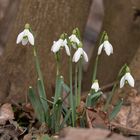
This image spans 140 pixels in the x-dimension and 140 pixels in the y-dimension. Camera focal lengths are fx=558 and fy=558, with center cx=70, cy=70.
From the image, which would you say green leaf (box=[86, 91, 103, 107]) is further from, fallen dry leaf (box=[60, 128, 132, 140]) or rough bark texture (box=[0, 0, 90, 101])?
rough bark texture (box=[0, 0, 90, 101])

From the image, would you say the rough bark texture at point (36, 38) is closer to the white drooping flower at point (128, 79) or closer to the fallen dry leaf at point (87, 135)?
the white drooping flower at point (128, 79)


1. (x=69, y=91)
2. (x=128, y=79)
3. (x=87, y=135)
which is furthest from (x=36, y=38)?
(x=87, y=135)

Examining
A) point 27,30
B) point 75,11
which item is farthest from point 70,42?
point 75,11

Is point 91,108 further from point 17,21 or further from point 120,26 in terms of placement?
point 120,26

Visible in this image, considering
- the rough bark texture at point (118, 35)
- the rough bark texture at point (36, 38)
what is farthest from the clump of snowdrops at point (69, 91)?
the rough bark texture at point (118, 35)

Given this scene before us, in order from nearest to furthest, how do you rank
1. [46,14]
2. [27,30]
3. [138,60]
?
[27,30], [46,14], [138,60]

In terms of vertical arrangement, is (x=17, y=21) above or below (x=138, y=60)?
above
